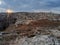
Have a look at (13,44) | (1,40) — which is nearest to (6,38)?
(1,40)

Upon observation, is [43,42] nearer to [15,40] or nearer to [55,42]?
[55,42]

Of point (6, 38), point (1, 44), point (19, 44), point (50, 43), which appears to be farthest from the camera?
point (6, 38)

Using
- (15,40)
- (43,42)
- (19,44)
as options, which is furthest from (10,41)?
(43,42)

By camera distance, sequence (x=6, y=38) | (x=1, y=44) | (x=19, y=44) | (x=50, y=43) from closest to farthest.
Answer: (x=50, y=43)
(x=19, y=44)
(x=1, y=44)
(x=6, y=38)

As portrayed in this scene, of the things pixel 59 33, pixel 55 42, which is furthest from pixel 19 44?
pixel 59 33

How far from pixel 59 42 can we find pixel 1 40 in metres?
5.83

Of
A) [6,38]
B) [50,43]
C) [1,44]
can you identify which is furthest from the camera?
[6,38]

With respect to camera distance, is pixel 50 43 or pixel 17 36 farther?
pixel 17 36

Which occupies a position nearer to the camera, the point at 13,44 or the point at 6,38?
the point at 13,44

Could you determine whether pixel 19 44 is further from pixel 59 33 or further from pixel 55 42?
pixel 59 33

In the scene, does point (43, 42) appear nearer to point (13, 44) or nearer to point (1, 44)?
point (13, 44)

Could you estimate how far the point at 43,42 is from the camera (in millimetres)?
12984

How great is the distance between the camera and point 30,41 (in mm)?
13523

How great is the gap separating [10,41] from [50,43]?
4.53 m
